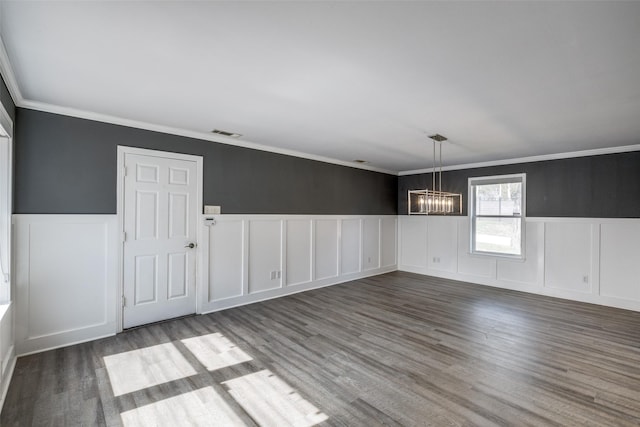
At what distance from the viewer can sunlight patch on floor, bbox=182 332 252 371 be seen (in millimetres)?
2824

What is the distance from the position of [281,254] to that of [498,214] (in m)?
4.26

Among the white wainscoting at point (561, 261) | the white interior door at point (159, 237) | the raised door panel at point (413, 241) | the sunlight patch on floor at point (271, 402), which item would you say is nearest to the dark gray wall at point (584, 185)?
the white wainscoting at point (561, 261)

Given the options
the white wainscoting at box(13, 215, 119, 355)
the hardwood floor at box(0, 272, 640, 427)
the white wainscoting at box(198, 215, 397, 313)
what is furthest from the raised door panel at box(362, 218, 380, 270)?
the white wainscoting at box(13, 215, 119, 355)

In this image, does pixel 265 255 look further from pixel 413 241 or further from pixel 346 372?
pixel 413 241

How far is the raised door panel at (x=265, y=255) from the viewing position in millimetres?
4672

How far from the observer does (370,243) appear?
6.72 metres

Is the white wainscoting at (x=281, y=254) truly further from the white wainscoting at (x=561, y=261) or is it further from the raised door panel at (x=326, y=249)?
the white wainscoting at (x=561, y=261)

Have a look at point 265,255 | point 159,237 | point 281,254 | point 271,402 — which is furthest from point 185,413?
point 281,254

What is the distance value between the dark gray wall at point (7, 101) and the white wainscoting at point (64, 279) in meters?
0.96

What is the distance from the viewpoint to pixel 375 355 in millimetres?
A: 2980

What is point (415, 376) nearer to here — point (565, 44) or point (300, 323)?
point (300, 323)

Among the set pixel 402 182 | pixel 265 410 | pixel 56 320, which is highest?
pixel 402 182

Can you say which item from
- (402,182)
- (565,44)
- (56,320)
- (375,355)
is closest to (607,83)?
(565,44)

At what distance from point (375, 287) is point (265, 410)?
385 centimetres
